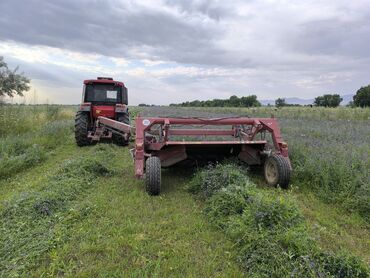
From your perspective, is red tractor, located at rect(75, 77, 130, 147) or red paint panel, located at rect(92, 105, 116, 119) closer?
red tractor, located at rect(75, 77, 130, 147)

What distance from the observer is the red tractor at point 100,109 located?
945 cm

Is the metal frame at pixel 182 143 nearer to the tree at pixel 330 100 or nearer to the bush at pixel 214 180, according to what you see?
the bush at pixel 214 180

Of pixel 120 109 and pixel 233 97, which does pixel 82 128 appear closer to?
pixel 120 109

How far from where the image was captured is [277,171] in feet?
16.5

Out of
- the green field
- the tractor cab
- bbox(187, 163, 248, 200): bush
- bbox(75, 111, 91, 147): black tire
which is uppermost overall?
the tractor cab

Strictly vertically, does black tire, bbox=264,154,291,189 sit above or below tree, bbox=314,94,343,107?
below

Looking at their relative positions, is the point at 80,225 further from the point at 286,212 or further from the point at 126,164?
the point at 126,164

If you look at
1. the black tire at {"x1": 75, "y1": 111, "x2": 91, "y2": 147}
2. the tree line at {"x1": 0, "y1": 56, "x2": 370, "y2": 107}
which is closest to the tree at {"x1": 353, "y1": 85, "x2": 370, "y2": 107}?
the tree line at {"x1": 0, "y1": 56, "x2": 370, "y2": 107}

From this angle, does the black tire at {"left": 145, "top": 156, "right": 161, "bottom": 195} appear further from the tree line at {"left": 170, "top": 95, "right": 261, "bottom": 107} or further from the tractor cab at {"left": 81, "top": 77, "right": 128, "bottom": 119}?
the tree line at {"left": 170, "top": 95, "right": 261, "bottom": 107}

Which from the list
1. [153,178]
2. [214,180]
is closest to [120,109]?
[153,178]

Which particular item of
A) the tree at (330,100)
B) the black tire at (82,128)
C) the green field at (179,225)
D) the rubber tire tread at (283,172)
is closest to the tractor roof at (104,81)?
the black tire at (82,128)

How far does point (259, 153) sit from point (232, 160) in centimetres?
54

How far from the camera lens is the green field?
9.02 feet

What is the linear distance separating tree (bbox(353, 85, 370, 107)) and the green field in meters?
45.6
